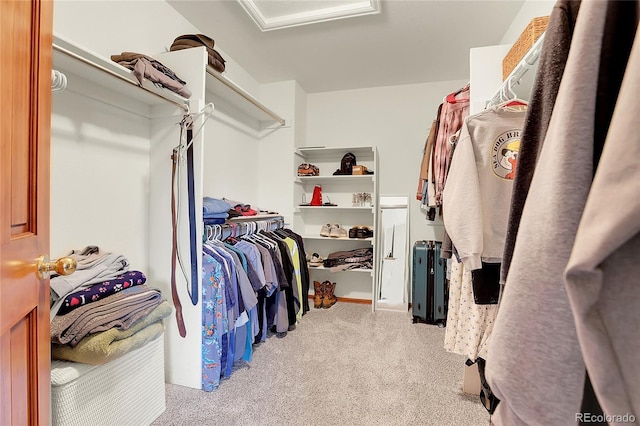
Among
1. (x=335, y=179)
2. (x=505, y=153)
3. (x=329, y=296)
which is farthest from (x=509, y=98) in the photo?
(x=329, y=296)

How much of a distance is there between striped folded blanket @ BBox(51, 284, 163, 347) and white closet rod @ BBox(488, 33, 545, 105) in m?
1.92

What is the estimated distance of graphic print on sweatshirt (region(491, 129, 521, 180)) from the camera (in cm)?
119

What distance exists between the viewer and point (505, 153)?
1.20 metres

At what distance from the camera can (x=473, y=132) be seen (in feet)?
4.13

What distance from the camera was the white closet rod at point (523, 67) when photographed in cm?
109

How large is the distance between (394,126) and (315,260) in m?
1.86

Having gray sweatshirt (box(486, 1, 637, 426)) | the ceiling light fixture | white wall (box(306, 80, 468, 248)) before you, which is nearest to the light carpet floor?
gray sweatshirt (box(486, 1, 637, 426))

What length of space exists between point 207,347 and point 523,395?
1840mm

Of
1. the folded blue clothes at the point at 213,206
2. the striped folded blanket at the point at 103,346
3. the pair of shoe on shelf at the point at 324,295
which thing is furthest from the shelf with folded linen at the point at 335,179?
the striped folded blanket at the point at 103,346

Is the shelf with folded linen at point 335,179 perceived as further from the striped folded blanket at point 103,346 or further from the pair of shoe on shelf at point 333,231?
the striped folded blanket at point 103,346

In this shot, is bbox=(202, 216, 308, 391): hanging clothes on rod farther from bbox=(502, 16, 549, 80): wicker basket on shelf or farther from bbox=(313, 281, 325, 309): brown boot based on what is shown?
Result: bbox=(502, 16, 549, 80): wicker basket on shelf

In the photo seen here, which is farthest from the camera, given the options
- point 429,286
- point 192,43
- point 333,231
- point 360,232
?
point 333,231

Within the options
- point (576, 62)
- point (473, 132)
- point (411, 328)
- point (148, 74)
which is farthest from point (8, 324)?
point (411, 328)

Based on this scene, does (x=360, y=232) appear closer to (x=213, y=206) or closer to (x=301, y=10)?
(x=213, y=206)
